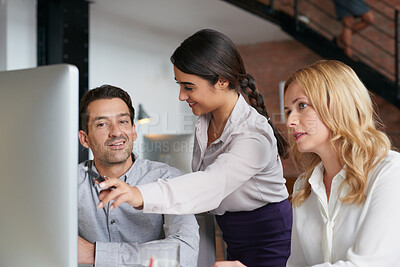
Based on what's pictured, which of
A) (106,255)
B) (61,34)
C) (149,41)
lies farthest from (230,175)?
(149,41)

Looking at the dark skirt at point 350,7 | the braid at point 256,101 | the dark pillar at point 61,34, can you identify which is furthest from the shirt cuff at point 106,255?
the dark skirt at point 350,7

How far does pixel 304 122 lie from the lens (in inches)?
43.6

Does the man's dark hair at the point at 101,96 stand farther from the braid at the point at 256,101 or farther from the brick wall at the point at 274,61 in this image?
the brick wall at the point at 274,61

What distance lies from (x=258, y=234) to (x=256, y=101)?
0.42 metres

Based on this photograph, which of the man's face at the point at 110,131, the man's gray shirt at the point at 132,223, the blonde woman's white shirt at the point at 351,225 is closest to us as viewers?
the blonde woman's white shirt at the point at 351,225

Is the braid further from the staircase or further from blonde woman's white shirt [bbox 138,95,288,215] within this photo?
the staircase

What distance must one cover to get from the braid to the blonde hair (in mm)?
437

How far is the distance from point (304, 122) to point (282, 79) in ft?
18.4

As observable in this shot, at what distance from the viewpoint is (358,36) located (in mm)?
6219

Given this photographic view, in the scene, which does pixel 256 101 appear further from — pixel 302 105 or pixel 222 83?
pixel 302 105

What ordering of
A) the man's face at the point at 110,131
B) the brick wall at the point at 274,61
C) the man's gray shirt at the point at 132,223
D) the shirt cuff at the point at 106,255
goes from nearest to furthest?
the shirt cuff at the point at 106,255 < the man's gray shirt at the point at 132,223 < the man's face at the point at 110,131 < the brick wall at the point at 274,61

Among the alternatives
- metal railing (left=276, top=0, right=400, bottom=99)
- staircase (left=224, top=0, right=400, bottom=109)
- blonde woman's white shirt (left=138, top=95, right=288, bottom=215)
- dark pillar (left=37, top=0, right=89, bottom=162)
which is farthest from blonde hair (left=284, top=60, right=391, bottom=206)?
metal railing (left=276, top=0, right=400, bottom=99)

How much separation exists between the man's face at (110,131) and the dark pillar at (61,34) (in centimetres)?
283

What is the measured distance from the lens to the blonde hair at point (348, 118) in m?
1.06
